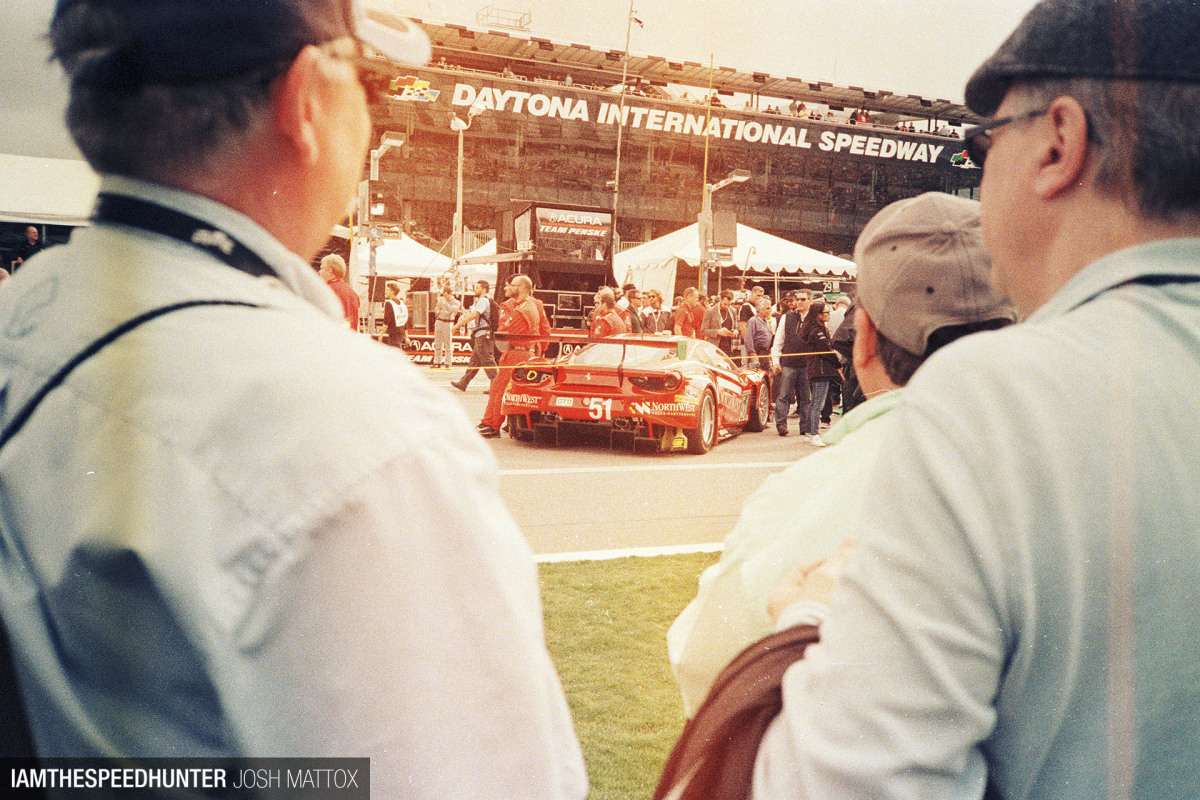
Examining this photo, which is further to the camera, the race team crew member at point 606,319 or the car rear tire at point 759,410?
the race team crew member at point 606,319

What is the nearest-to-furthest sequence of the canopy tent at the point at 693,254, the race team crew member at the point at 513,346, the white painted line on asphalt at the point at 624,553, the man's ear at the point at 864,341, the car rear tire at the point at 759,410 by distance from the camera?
the man's ear at the point at 864,341 → the white painted line on asphalt at the point at 624,553 → the race team crew member at the point at 513,346 → the car rear tire at the point at 759,410 → the canopy tent at the point at 693,254

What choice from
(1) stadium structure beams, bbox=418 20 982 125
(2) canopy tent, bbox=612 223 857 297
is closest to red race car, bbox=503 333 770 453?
(2) canopy tent, bbox=612 223 857 297

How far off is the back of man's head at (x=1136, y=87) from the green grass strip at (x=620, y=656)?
237 centimetres

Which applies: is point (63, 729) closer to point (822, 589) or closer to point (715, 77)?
point (822, 589)

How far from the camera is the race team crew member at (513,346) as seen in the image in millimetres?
10164

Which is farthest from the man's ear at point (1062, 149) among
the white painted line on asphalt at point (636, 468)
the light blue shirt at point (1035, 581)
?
the white painted line on asphalt at point (636, 468)

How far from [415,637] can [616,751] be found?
97.0 inches

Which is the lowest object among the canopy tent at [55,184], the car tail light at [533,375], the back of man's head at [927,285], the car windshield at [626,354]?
the car tail light at [533,375]

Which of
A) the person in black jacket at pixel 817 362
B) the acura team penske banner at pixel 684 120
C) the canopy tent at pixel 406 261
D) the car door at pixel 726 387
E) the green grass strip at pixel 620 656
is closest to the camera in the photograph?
the green grass strip at pixel 620 656

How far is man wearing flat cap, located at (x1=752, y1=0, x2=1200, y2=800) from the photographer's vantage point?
787 millimetres

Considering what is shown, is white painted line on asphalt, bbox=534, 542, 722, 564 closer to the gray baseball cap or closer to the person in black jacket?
the gray baseball cap

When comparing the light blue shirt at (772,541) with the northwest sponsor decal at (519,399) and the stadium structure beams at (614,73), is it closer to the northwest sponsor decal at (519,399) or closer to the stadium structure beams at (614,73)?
the northwest sponsor decal at (519,399)

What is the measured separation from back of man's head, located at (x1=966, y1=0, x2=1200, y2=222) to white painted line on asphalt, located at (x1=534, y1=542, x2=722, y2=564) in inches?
178

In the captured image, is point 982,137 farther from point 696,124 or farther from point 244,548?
point 696,124
